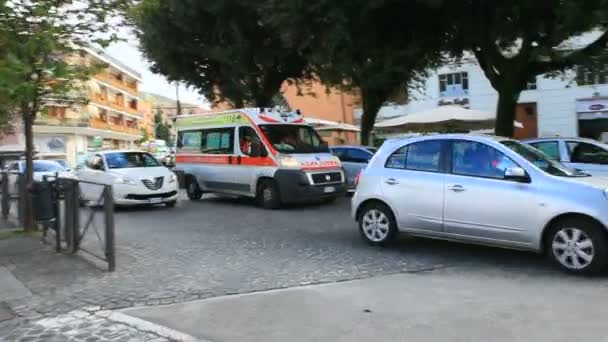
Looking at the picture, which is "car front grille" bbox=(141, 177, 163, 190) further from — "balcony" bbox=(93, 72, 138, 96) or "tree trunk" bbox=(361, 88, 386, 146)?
"balcony" bbox=(93, 72, 138, 96)

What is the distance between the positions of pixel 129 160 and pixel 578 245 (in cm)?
1181

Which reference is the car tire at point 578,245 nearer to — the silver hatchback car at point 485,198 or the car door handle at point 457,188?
the silver hatchback car at point 485,198

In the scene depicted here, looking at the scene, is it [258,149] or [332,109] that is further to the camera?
[332,109]

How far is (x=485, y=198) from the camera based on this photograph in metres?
7.26

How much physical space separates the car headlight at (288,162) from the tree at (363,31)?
2880 millimetres

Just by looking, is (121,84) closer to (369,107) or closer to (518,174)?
(369,107)

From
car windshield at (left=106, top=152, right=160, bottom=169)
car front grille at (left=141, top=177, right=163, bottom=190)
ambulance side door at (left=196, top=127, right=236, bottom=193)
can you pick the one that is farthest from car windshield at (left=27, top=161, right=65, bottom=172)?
car front grille at (left=141, top=177, right=163, bottom=190)

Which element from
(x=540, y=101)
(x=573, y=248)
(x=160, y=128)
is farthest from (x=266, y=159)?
(x=160, y=128)

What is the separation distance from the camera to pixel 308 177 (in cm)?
1357

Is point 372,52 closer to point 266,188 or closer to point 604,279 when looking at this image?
point 266,188

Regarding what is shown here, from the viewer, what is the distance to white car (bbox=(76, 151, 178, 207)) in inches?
564

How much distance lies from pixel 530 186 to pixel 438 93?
31.3 metres

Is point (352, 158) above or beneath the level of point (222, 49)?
beneath

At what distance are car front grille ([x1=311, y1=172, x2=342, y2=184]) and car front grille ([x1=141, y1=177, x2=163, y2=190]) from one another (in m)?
3.94
